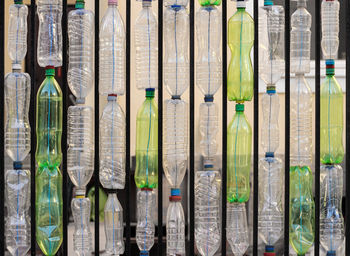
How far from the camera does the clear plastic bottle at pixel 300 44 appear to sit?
211cm

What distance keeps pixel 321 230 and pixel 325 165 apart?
23cm

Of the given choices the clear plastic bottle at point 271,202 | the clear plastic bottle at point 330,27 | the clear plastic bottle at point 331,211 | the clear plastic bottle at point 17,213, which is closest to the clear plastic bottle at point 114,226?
the clear plastic bottle at point 17,213

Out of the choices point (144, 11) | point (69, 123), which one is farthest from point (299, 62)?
point (69, 123)

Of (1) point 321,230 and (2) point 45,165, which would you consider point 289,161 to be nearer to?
(1) point 321,230

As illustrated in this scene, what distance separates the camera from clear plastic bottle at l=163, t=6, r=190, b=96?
2096mm

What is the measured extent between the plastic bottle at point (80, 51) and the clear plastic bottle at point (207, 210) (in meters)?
0.51

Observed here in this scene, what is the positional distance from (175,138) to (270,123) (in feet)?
1.15

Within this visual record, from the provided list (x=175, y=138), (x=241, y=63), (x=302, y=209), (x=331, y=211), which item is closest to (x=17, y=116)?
(x=175, y=138)

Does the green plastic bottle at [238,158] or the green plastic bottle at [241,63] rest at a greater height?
the green plastic bottle at [241,63]

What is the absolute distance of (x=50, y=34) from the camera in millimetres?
2121

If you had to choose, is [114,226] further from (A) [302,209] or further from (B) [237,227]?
(A) [302,209]

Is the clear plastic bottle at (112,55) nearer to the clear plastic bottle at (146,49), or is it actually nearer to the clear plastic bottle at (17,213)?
the clear plastic bottle at (146,49)

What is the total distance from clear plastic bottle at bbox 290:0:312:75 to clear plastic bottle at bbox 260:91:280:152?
0.12 metres

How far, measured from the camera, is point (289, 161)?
6.69ft
